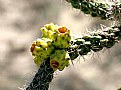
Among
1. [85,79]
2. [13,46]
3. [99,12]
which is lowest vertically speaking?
[99,12]

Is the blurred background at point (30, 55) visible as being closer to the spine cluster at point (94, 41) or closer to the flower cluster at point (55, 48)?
the spine cluster at point (94, 41)

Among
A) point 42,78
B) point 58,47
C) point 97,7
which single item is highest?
point 97,7

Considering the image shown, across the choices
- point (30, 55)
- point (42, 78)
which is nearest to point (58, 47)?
point (42, 78)

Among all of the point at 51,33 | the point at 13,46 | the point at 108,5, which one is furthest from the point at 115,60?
the point at 51,33

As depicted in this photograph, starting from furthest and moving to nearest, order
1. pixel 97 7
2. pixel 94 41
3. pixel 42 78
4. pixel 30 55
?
pixel 30 55, pixel 97 7, pixel 94 41, pixel 42 78

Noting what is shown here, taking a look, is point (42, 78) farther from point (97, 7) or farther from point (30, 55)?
point (30, 55)

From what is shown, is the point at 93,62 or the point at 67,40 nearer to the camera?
the point at 67,40

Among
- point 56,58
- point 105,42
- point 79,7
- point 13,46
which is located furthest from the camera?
point 13,46

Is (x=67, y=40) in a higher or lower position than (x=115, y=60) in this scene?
lower

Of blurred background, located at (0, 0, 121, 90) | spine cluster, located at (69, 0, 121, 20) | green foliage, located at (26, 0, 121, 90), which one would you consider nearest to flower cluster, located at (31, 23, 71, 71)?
green foliage, located at (26, 0, 121, 90)

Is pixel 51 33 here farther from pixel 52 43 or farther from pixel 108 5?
pixel 108 5
